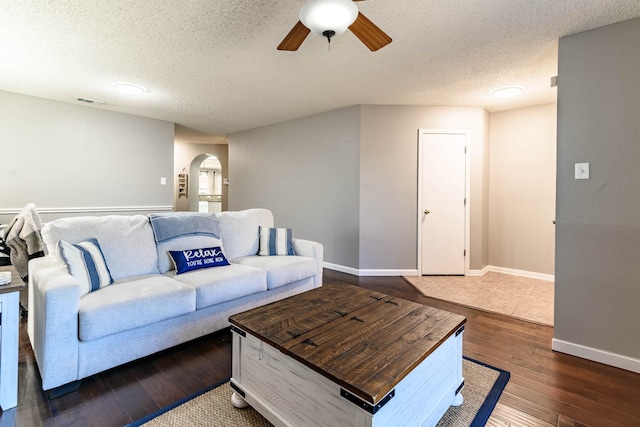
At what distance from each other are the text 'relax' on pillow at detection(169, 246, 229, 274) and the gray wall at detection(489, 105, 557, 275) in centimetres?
402

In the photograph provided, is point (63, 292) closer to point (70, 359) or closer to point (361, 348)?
point (70, 359)

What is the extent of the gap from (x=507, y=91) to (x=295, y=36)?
2.90m

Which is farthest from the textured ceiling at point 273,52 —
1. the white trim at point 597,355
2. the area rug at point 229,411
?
the area rug at point 229,411

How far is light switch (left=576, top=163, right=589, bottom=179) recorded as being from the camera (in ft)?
7.08

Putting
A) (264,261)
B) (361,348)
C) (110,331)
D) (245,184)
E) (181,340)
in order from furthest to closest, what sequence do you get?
1. (245,184)
2. (264,261)
3. (181,340)
4. (110,331)
5. (361,348)

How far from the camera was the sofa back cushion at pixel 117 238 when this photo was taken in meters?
2.14

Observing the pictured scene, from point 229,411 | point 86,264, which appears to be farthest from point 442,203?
point 86,264

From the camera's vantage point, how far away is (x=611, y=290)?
2066 millimetres

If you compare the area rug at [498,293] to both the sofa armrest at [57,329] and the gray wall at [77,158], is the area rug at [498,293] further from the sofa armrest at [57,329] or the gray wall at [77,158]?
the gray wall at [77,158]

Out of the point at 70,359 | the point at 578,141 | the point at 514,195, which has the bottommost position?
the point at 70,359

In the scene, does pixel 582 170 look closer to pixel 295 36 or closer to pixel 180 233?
pixel 295 36

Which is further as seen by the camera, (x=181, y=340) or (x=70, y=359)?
(x=181, y=340)

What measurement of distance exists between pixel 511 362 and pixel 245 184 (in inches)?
207

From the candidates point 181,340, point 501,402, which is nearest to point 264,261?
point 181,340
